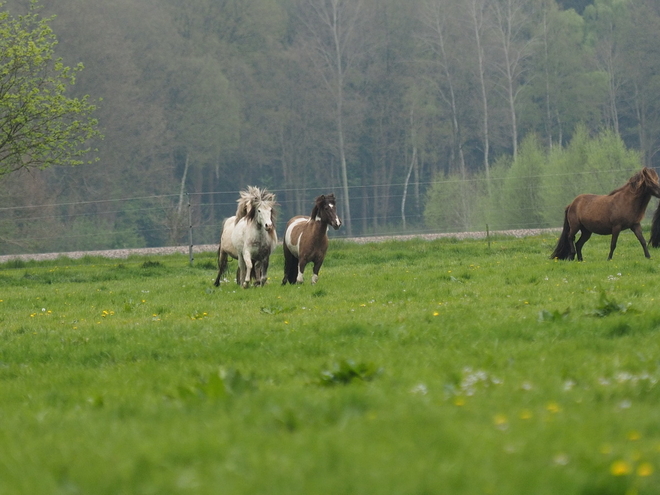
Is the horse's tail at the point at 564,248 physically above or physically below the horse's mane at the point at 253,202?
below

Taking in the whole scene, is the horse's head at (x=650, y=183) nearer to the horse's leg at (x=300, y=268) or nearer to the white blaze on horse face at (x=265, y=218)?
the horse's leg at (x=300, y=268)

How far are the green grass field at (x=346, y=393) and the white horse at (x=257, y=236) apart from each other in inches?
119

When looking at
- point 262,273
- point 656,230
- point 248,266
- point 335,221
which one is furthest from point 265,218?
point 656,230

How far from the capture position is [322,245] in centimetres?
1805

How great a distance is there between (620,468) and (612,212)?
16139 mm

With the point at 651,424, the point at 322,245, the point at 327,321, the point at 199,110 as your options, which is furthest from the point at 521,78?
the point at 651,424

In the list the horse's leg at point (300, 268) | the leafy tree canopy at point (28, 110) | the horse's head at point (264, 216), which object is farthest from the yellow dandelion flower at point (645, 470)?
the leafy tree canopy at point (28, 110)

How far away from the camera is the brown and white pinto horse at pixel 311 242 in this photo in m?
17.9

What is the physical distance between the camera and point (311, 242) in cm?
1789

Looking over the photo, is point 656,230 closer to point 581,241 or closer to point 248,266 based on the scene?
point 581,241

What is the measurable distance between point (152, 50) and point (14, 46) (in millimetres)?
46837

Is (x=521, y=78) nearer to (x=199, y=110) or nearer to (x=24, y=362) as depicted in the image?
(x=199, y=110)

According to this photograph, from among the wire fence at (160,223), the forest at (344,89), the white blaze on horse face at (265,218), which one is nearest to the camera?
the white blaze on horse face at (265,218)

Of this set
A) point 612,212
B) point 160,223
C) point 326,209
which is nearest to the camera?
point 326,209
